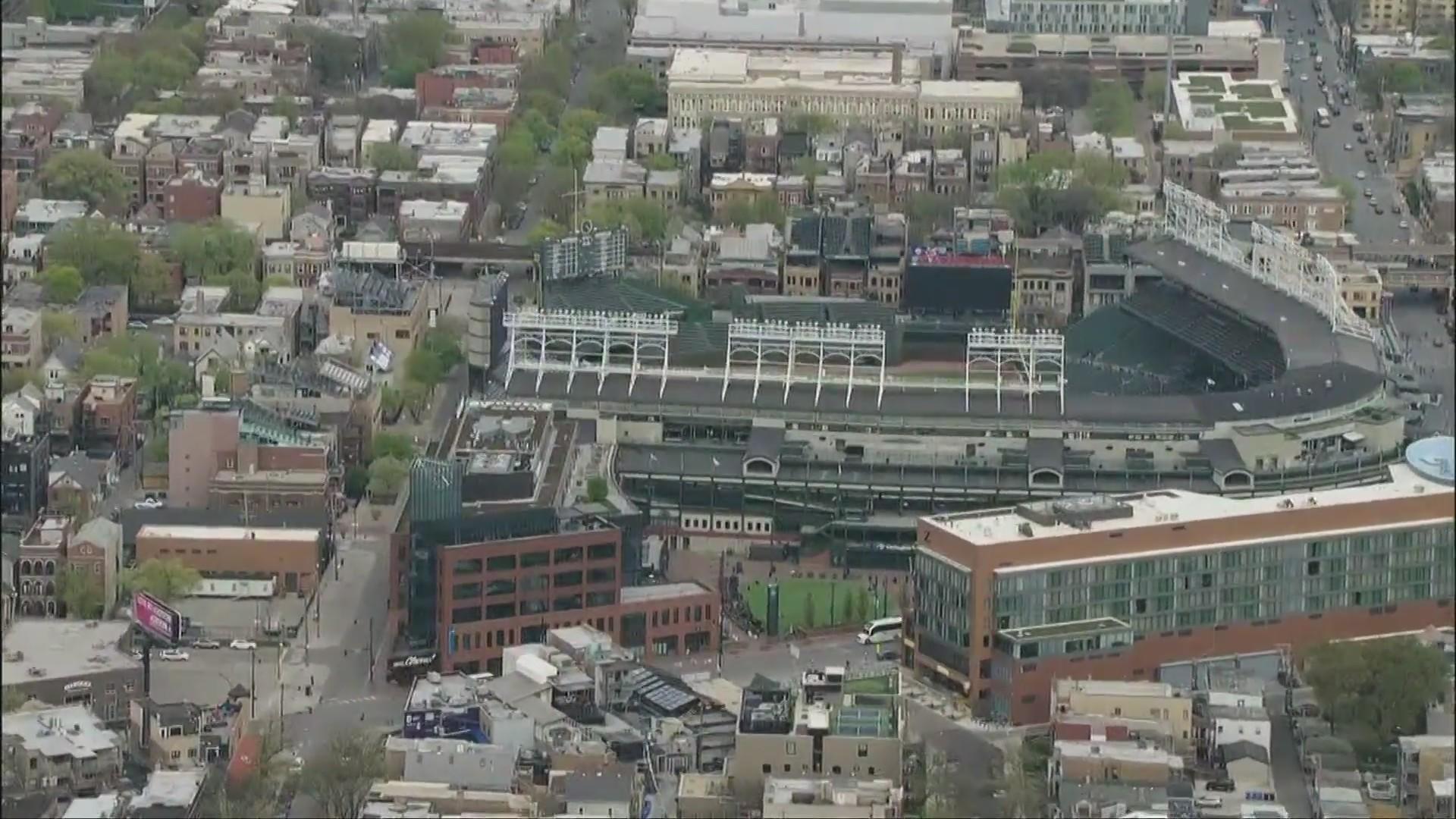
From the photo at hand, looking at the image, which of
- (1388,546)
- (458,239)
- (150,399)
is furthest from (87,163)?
(1388,546)

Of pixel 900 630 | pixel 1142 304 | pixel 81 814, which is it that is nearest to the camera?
pixel 81 814

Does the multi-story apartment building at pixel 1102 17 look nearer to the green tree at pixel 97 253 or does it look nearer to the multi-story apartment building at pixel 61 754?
the green tree at pixel 97 253

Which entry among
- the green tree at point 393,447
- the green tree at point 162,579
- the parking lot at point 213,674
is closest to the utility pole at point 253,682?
the parking lot at point 213,674

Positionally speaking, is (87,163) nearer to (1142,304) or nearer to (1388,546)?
(1142,304)

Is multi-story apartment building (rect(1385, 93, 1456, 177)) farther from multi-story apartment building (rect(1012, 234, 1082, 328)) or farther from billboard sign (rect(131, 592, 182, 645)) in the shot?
billboard sign (rect(131, 592, 182, 645))

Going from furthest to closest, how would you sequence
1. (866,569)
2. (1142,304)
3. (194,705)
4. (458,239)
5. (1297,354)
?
(458,239), (1142,304), (1297,354), (866,569), (194,705)

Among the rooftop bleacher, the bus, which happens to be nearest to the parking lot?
the bus
